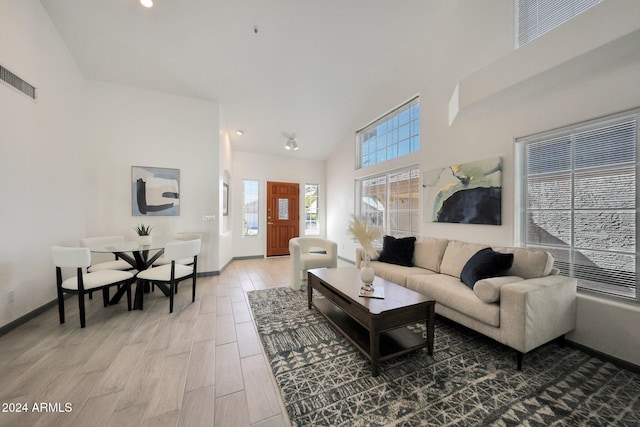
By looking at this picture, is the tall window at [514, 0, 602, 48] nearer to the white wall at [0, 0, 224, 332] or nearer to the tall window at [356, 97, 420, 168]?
the tall window at [356, 97, 420, 168]

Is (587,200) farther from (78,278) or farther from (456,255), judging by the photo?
(78,278)

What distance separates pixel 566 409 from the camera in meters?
1.35

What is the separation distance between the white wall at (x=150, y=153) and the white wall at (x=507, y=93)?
3503 mm

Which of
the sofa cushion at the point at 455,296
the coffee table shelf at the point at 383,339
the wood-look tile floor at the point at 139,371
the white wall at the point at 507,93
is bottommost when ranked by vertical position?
the wood-look tile floor at the point at 139,371

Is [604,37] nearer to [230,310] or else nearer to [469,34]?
[469,34]

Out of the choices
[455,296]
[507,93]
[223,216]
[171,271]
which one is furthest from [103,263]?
[507,93]

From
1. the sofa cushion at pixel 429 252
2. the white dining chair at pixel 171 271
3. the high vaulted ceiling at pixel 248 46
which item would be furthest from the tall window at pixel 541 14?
the white dining chair at pixel 171 271

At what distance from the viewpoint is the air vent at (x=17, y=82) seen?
215 centimetres

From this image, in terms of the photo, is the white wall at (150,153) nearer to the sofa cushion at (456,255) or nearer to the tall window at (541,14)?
the sofa cushion at (456,255)

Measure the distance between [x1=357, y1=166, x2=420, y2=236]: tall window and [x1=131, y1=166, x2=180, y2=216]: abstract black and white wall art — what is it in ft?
12.1

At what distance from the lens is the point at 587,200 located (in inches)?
78.4

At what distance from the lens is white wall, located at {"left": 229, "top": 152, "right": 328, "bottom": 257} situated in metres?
5.69

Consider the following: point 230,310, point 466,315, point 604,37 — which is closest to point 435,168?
point 604,37

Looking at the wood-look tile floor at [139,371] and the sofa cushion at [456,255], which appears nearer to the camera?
the wood-look tile floor at [139,371]
